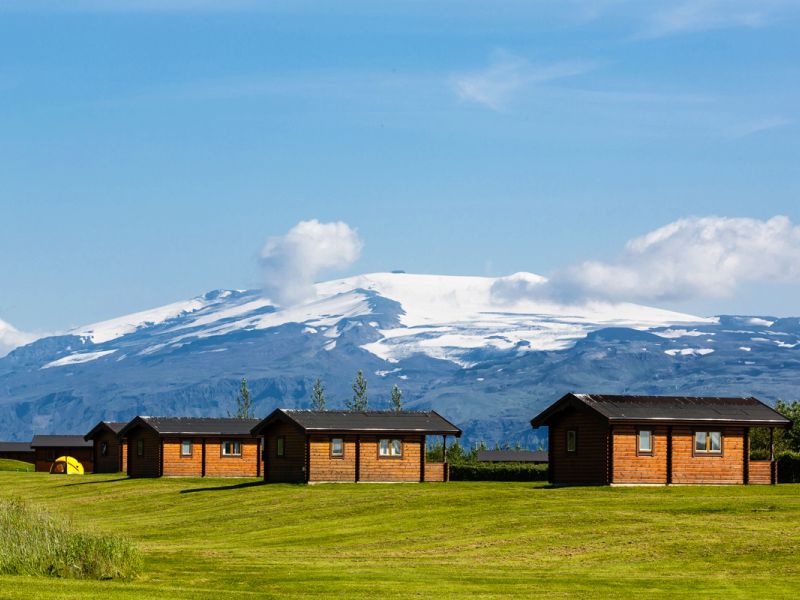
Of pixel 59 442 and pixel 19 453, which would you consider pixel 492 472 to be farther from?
pixel 19 453

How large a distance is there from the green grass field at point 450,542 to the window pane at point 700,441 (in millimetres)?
3729

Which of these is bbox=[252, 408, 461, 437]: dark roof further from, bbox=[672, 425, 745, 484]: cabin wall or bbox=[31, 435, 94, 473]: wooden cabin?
bbox=[31, 435, 94, 473]: wooden cabin

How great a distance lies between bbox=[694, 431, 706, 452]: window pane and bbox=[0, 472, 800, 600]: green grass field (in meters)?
3.73

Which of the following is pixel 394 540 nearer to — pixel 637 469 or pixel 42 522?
pixel 42 522

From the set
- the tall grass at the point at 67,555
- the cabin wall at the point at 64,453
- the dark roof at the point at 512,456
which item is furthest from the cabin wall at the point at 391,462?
the dark roof at the point at 512,456

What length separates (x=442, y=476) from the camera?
87875mm

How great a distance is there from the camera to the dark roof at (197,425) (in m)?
99.9

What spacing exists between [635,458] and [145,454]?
4234 centimetres

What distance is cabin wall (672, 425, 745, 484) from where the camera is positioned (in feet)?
238

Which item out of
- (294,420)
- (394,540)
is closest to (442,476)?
(294,420)

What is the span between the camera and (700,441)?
73562mm

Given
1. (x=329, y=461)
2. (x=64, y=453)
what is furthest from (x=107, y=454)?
(x=329, y=461)

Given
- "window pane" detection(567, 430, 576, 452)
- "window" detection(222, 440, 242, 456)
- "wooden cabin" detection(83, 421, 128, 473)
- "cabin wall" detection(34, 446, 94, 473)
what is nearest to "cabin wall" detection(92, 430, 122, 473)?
"wooden cabin" detection(83, 421, 128, 473)

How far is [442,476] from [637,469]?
61.4 ft
